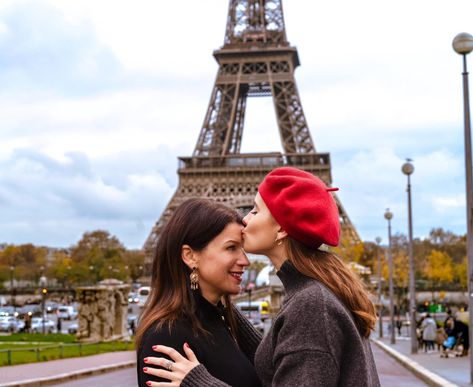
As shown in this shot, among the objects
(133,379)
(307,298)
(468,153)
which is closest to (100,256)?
(133,379)

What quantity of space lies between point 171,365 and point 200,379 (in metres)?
0.13

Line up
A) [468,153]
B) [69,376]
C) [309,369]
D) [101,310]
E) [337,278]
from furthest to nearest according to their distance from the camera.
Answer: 1. [101,310]
2. [69,376]
3. [468,153]
4. [337,278]
5. [309,369]

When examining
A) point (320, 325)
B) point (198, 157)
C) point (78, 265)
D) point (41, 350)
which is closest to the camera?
point (320, 325)

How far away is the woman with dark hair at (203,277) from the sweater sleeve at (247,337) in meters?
0.19

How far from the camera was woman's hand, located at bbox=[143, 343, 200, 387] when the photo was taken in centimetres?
370

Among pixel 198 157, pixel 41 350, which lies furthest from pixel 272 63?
pixel 41 350

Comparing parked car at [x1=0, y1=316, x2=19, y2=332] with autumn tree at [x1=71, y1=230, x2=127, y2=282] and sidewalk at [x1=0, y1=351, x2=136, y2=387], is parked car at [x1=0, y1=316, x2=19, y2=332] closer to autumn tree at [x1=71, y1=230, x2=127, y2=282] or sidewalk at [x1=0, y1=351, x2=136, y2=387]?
sidewalk at [x1=0, y1=351, x2=136, y2=387]

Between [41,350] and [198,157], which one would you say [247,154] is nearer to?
[198,157]

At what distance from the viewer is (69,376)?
21.5 m

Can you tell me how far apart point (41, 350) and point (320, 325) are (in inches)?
1094

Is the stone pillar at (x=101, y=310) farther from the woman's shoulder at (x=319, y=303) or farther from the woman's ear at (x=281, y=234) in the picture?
the woman's shoulder at (x=319, y=303)

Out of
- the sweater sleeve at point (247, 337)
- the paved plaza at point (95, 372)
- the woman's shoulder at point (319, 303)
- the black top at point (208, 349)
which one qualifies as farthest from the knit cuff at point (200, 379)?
the paved plaza at point (95, 372)

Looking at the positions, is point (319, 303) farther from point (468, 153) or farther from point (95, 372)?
point (95, 372)

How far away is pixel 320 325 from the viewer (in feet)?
11.3
